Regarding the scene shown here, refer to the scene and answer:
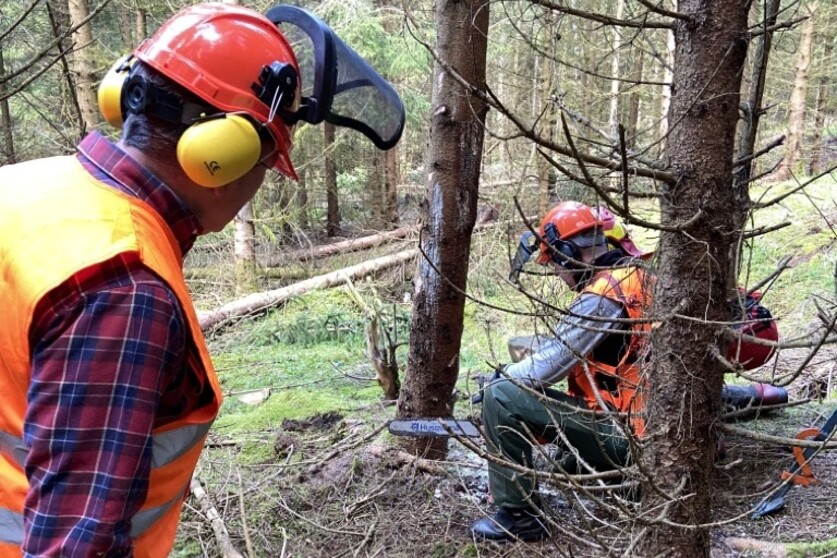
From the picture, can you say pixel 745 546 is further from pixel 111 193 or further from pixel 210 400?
pixel 111 193

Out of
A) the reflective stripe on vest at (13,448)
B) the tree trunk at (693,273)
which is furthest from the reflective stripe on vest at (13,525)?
the tree trunk at (693,273)

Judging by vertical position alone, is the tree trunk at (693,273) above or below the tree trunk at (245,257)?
above

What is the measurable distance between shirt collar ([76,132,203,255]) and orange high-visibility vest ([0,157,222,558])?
0.03 metres

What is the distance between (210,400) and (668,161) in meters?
1.40

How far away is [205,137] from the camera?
123cm

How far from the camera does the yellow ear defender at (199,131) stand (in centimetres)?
124

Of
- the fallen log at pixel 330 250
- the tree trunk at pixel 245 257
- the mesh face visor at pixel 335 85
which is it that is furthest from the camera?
the fallen log at pixel 330 250

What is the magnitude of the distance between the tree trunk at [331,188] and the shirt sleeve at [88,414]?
11.7m

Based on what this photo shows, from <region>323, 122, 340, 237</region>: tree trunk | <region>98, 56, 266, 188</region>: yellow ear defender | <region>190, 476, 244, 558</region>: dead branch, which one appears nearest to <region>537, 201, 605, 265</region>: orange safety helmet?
<region>190, 476, 244, 558</region>: dead branch

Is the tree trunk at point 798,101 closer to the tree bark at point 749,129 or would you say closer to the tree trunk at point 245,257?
the tree trunk at point 245,257

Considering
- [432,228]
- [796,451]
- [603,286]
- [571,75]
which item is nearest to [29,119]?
[571,75]

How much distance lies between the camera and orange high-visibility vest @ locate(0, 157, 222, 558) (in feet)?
3.43

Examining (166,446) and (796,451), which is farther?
(796,451)

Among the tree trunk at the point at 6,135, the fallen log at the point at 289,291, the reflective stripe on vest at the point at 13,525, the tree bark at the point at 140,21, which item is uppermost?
the tree bark at the point at 140,21
